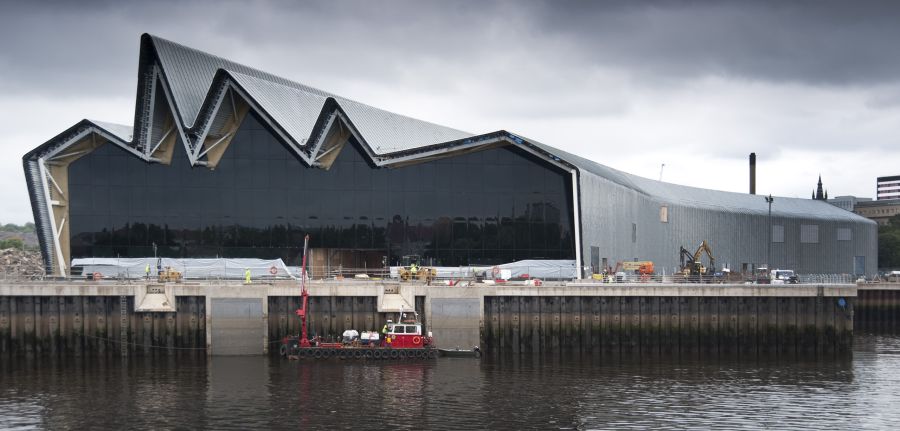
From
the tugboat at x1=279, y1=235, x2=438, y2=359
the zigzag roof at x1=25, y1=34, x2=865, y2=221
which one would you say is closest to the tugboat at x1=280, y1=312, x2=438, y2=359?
the tugboat at x1=279, y1=235, x2=438, y2=359

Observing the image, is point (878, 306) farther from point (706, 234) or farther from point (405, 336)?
point (405, 336)

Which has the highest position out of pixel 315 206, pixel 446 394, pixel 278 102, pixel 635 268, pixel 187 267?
pixel 278 102

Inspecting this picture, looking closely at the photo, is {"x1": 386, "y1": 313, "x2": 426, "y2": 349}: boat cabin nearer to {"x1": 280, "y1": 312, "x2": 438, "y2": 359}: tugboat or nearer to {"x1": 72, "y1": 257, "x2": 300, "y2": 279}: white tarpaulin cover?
{"x1": 280, "y1": 312, "x2": 438, "y2": 359}: tugboat

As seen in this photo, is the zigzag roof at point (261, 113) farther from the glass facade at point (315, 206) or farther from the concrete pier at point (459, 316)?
the concrete pier at point (459, 316)

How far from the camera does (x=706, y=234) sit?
114875mm

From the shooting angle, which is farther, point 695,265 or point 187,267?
point 695,265

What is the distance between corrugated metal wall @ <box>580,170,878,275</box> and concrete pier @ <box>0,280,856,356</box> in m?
13.8

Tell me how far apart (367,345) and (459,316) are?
6977 mm

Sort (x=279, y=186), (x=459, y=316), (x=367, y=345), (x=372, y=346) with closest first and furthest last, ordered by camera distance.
A: 1. (x=372, y=346)
2. (x=367, y=345)
3. (x=459, y=316)
4. (x=279, y=186)

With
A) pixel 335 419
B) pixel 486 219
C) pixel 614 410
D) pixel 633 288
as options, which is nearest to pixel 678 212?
pixel 486 219

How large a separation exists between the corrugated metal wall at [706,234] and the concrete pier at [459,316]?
13838 millimetres

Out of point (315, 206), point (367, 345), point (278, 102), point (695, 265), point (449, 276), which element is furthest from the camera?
point (695, 265)

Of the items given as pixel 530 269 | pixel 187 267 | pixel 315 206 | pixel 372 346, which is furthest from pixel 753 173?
pixel 372 346

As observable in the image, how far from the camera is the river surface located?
50.3m
